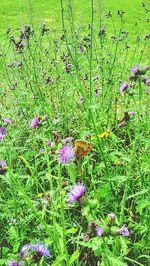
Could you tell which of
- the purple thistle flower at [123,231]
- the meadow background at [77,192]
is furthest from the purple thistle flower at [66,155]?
the purple thistle flower at [123,231]

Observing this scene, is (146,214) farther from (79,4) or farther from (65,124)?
(79,4)

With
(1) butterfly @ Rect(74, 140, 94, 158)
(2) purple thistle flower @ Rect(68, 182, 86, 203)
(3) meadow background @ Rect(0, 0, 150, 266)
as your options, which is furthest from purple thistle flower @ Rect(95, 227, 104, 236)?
(1) butterfly @ Rect(74, 140, 94, 158)

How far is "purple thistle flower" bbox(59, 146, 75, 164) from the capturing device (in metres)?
1.50

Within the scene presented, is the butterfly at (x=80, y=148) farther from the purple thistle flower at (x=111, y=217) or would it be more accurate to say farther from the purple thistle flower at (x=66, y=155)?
the purple thistle flower at (x=111, y=217)

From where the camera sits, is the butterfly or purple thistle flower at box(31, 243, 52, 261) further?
the butterfly

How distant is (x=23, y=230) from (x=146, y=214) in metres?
0.61

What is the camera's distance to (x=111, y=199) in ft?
7.43

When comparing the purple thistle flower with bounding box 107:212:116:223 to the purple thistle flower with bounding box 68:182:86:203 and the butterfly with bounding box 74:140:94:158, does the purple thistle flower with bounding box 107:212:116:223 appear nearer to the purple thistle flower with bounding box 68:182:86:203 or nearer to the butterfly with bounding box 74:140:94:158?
the purple thistle flower with bounding box 68:182:86:203

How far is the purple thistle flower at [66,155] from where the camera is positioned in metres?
1.50

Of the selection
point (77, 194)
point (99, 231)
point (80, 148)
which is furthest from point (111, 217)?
point (80, 148)

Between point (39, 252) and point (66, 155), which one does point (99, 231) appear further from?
point (66, 155)

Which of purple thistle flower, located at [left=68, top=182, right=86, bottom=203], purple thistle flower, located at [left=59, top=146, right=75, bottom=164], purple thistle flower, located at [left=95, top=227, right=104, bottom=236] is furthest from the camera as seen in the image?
purple thistle flower, located at [left=59, top=146, right=75, bottom=164]

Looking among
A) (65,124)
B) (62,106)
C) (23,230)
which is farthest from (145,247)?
(62,106)

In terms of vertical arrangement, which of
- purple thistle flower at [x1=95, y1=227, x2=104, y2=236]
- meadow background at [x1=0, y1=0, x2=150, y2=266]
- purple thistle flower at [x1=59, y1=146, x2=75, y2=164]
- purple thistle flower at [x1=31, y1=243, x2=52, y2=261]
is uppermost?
purple thistle flower at [x1=59, y1=146, x2=75, y2=164]
